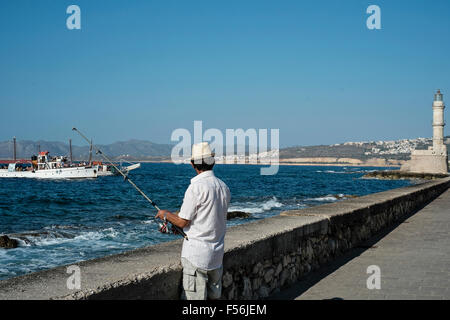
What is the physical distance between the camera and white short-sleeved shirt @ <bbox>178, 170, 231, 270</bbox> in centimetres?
336

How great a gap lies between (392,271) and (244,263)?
8.32 feet

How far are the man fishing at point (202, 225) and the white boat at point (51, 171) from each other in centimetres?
8380

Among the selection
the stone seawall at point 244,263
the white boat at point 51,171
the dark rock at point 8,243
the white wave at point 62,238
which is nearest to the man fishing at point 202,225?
the stone seawall at point 244,263

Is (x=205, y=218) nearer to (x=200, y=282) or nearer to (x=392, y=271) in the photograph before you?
(x=200, y=282)

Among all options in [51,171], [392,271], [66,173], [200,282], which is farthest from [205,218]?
[51,171]

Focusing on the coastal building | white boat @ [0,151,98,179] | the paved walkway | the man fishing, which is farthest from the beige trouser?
white boat @ [0,151,98,179]

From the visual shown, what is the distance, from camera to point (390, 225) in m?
10.8

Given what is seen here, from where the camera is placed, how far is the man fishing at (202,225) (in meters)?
3.37

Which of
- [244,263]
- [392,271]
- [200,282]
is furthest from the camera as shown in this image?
[392,271]

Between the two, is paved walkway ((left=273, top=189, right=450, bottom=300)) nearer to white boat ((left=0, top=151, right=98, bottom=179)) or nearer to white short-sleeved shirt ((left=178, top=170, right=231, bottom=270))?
white short-sleeved shirt ((left=178, top=170, right=231, bottom=270))

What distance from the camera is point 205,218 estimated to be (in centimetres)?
340
